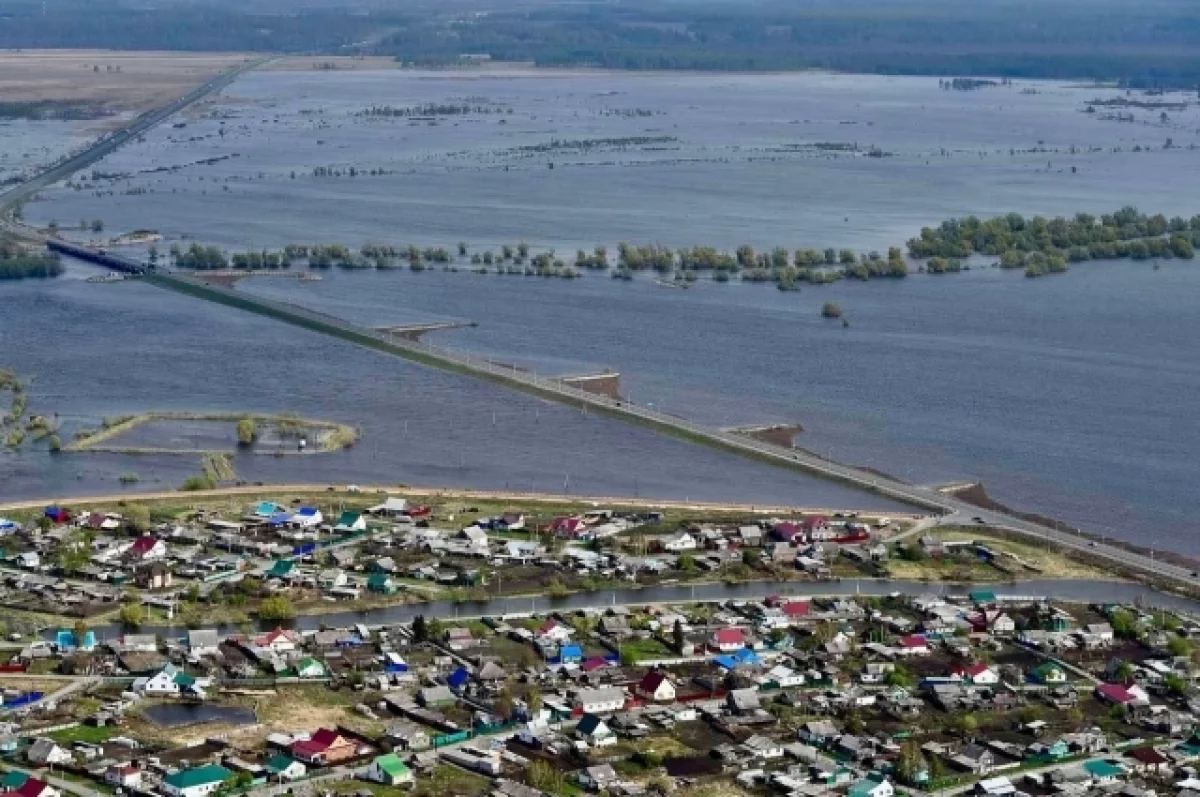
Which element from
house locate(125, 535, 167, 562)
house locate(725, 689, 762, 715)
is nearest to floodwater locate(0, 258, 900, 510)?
house locate(125, 535, 167, 562)

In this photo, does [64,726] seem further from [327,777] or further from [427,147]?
[427,147]

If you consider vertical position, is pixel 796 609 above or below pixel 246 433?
below

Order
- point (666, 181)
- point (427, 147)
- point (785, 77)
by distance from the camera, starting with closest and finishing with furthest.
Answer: point (666, 181) → point (427, 147) → point (785, 77)

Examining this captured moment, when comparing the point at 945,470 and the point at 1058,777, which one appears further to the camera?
the point at 945,470

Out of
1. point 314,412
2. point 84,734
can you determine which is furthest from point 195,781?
point 314,412

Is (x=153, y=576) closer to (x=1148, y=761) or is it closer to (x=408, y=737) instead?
(x=408, y=737)

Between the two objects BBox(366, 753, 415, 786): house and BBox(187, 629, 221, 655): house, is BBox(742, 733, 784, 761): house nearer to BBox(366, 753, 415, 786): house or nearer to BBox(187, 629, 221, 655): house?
BBox(366, 753, 415, 786): house

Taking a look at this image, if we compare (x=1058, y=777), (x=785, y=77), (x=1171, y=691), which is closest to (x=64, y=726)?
(x=1058, y=777)
